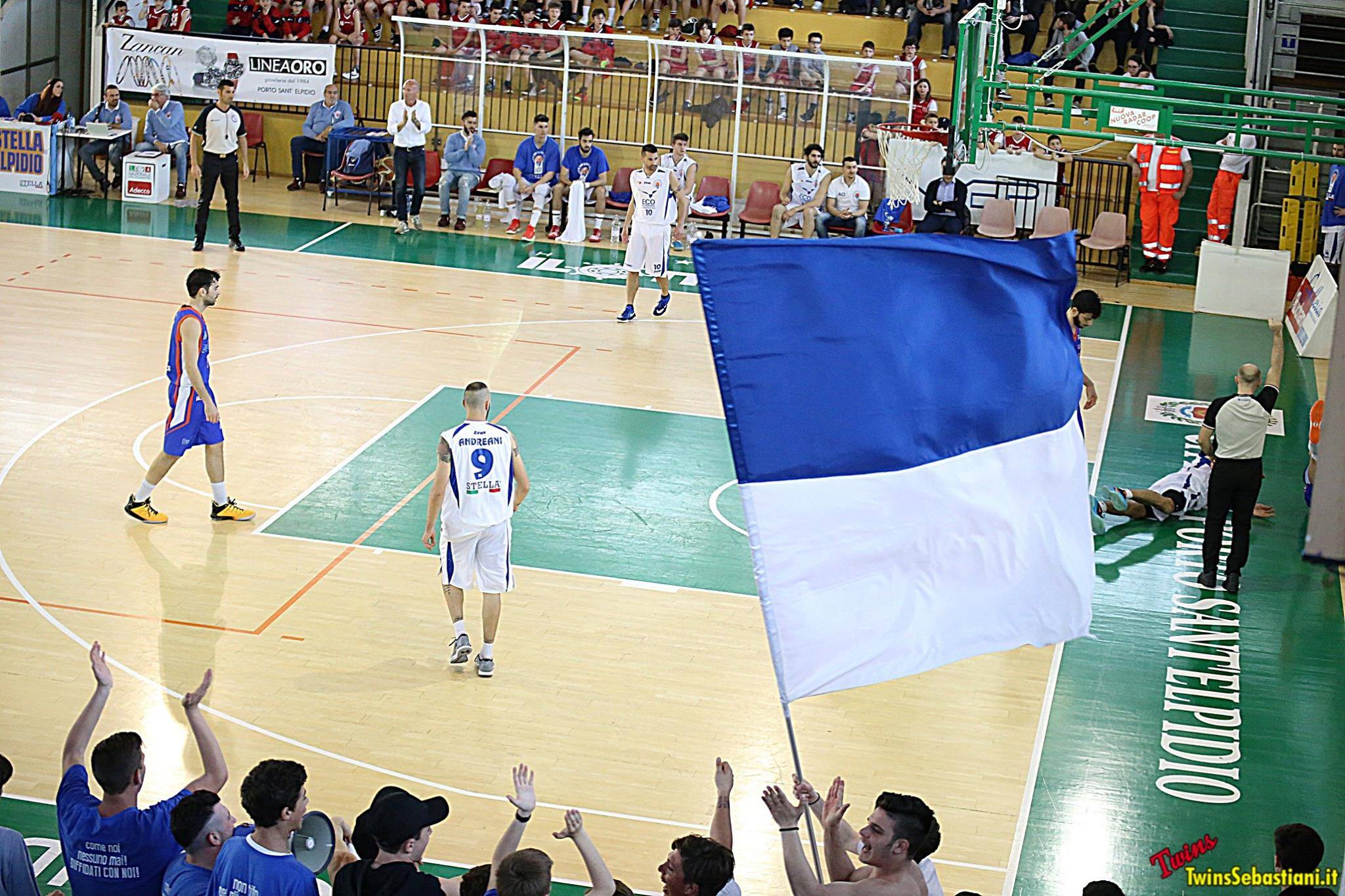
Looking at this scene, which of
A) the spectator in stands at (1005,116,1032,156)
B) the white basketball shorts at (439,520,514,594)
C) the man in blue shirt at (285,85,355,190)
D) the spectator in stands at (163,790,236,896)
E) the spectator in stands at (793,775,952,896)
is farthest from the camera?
the man in blue shirt at (285,85,355,190)

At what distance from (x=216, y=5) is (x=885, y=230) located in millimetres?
13355

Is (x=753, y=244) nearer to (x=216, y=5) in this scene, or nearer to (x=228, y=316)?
(x=228, y=316)

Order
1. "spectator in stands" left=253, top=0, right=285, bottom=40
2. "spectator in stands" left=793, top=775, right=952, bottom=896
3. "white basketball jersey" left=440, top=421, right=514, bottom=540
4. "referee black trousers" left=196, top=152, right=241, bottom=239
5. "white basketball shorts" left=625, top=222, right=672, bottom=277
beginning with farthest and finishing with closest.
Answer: "spectator in stands" left=253, top=0, right=285, bottom=40, "referee black trousers" left=196, top=152, right=241, bottom=239, "white basketball shorts" left=625, top=222, right=672, bottom=277, "white basketball jersey" left=440, top=421, right=514, bottom=540, "spectator in stands" left=793, top=775, right=952, bottom=896

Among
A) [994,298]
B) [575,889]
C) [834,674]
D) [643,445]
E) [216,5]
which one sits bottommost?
[575,889]

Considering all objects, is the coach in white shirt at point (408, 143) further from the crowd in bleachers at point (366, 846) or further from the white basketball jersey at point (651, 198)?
the crowd in bleachers at point (366, 846)

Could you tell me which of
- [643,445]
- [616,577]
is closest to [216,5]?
[643,445]

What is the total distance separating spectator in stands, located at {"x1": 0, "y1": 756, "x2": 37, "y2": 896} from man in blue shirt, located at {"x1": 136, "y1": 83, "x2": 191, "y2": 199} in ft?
64.7

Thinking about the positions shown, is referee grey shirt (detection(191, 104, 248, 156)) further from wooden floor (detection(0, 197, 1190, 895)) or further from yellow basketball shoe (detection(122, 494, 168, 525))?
yellow basketball shoe (detection(122, 494, 168, 525))

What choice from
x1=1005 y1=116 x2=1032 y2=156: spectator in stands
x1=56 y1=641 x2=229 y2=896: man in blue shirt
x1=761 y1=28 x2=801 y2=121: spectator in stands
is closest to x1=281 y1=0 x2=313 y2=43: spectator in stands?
x1=761 y1=28 x2=801 y2=121: spectator in stands

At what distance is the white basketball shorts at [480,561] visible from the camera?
32.0 feet

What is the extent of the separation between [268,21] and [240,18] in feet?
1.84

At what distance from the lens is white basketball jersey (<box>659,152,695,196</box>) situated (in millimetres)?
20562

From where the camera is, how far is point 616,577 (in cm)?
1160

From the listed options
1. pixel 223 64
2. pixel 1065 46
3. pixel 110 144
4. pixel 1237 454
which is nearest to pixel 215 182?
pixel 110 144
